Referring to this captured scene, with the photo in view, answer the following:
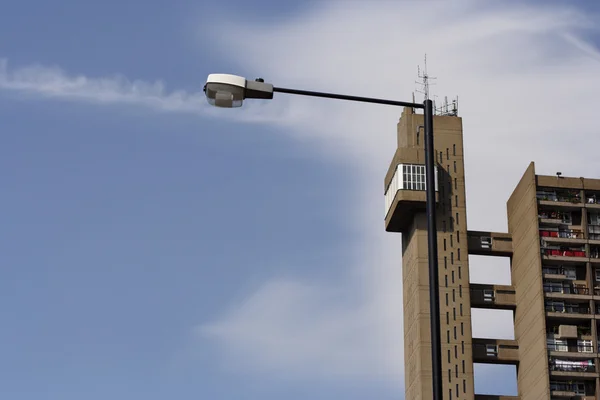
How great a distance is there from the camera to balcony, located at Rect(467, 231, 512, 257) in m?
135

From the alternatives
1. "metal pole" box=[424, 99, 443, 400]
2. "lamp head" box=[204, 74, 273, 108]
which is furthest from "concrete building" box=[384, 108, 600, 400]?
"lamp head" box=[204, 74, 273, 108]

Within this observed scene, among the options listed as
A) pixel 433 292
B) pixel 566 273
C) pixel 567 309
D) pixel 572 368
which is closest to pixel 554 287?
pixel 566 273

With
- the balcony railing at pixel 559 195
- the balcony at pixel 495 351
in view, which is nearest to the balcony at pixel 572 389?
the balcony at pixel 495 351

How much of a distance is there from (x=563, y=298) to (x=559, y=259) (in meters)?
4.49

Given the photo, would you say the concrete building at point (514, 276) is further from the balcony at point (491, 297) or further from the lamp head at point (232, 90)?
the lamp head at point (232, 90)

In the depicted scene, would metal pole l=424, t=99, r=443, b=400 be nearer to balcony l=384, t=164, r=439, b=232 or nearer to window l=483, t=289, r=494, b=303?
balcony l=384, t=164, r=439, b=232

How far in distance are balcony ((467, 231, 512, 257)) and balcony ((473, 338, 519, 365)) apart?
10821 mm

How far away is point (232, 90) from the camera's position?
22.6m

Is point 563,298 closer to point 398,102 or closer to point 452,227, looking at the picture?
point 452,227

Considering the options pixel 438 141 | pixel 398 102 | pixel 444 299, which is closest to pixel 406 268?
pixel 444 299

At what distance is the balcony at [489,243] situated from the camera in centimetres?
13475

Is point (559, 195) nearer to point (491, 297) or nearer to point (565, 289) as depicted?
point (565, 289)

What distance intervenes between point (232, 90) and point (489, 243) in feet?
378

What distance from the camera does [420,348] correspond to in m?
124
